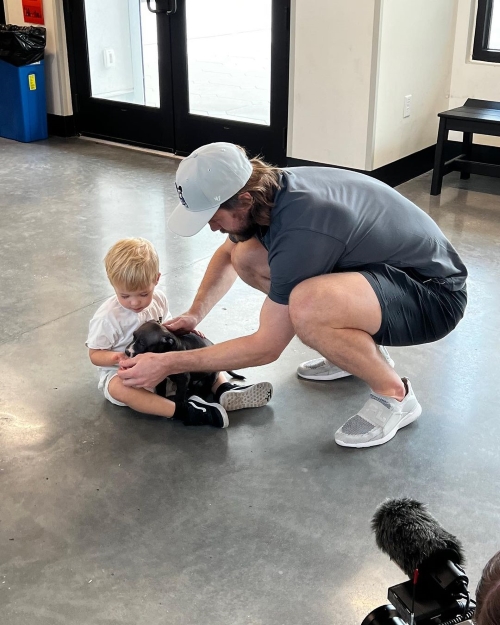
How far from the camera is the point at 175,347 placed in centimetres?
233

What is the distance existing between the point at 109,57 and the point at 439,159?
2536 millimetres

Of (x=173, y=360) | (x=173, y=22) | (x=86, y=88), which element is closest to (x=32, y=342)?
(x=173, y=360)

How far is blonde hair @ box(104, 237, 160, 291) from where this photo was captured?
2256 millimetres

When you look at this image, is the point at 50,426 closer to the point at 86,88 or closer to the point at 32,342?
the point at 32,342

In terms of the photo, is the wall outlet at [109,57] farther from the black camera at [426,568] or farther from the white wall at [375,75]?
the black camera at [426,568]

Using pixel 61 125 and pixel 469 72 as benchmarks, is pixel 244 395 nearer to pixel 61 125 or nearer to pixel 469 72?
pixel 469 72

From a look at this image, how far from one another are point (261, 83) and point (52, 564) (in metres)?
3.62

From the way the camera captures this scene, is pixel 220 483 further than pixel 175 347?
No

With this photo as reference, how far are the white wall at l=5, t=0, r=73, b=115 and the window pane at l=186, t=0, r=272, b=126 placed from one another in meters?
1.14

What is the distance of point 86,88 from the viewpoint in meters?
5.80

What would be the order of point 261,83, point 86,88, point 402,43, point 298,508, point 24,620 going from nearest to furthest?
point 24,620 < point 298,508 < point 402,43 < point 261,83 < point 86,88

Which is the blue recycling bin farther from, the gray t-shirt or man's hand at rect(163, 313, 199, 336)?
the gray t-shirt

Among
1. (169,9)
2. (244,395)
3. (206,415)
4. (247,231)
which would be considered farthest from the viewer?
(169,9)

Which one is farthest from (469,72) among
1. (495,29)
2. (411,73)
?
(411,73)
